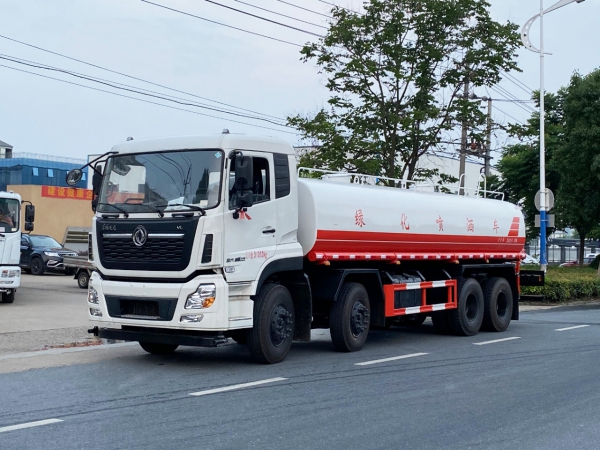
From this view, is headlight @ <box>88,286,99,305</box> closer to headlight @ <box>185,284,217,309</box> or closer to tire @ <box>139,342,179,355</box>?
tire @ <box>139,342,179,355</box>

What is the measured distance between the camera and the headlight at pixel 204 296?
1020cm

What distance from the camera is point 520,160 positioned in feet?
146

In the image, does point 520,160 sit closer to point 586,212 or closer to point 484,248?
point 586,212

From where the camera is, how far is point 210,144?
10609 millimetres

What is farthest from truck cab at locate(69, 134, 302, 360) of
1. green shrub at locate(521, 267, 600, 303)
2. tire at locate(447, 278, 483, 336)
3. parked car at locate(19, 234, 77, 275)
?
parked car at locate(19, 234, 77, 275)

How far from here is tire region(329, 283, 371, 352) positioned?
487 inches

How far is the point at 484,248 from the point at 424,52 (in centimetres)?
1020

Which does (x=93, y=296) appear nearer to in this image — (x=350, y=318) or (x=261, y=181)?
(x=261, y=181)

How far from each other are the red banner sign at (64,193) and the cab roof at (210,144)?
112 feet

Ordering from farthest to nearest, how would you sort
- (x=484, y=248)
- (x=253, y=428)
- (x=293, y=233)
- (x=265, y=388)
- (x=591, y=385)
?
(x=484, y=248)
(x=293, y=233)
(x=591, y=385)
(x=265, y=388)
(x=253, y=428)

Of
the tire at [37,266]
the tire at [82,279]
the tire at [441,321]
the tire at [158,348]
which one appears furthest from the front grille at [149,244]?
the tire at [37,266]

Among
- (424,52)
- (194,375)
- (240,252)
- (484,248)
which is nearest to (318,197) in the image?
(240,252)

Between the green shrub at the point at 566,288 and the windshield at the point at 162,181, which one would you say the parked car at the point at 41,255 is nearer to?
the green shrub at the point at 566,288

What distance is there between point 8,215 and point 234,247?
36.4 ft
